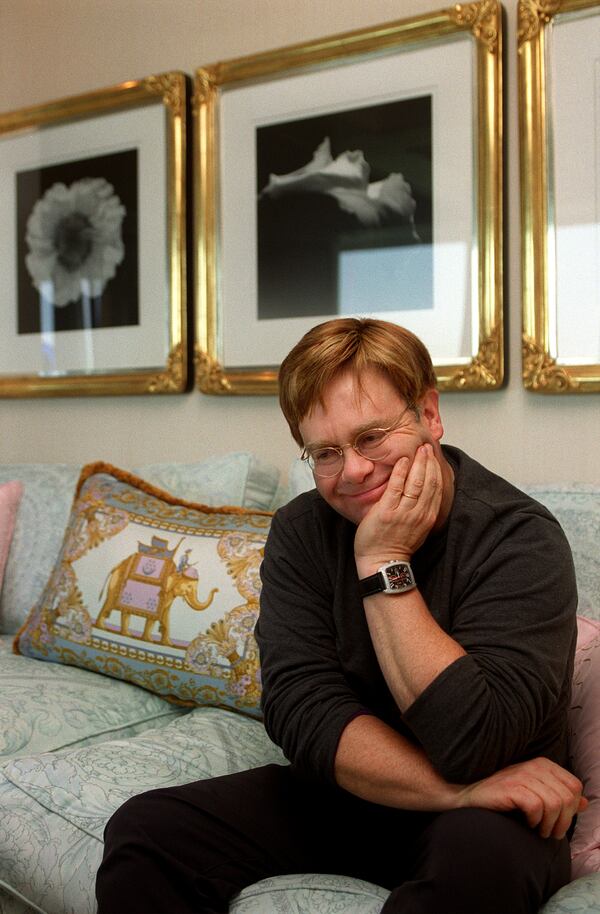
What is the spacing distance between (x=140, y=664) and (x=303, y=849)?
2.31ft

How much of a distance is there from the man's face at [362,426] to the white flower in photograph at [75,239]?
1.64m

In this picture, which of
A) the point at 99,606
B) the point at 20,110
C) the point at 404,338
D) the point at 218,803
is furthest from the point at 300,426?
the point at 20,110

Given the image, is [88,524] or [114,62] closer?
[88,524]

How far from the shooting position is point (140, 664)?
191 centimetres

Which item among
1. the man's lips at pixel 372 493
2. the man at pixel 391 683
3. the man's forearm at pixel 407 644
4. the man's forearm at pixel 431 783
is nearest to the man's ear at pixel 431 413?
the man at pixel 391 683

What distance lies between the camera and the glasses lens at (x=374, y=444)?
1.27m

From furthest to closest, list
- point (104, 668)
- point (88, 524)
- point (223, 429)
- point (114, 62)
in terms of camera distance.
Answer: point (114, 62) < point (223, 429) < point (88, 524) < point (104, 668)

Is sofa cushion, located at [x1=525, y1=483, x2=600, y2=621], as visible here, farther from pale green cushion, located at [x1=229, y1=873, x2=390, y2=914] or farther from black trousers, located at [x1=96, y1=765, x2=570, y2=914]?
pale green cushion, located at [x1=229, y1=873, x2=390, y2=914]

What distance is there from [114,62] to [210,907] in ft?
7.91

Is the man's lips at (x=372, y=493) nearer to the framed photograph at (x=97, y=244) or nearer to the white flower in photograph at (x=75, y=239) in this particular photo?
the framed photograph at (x=97, y=244)

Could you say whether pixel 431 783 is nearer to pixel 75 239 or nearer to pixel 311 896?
pixel 311 896

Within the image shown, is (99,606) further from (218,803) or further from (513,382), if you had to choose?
(513,382)

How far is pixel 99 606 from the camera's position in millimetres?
1995

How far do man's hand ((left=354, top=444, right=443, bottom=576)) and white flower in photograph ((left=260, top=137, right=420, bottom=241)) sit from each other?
1.11 metres
